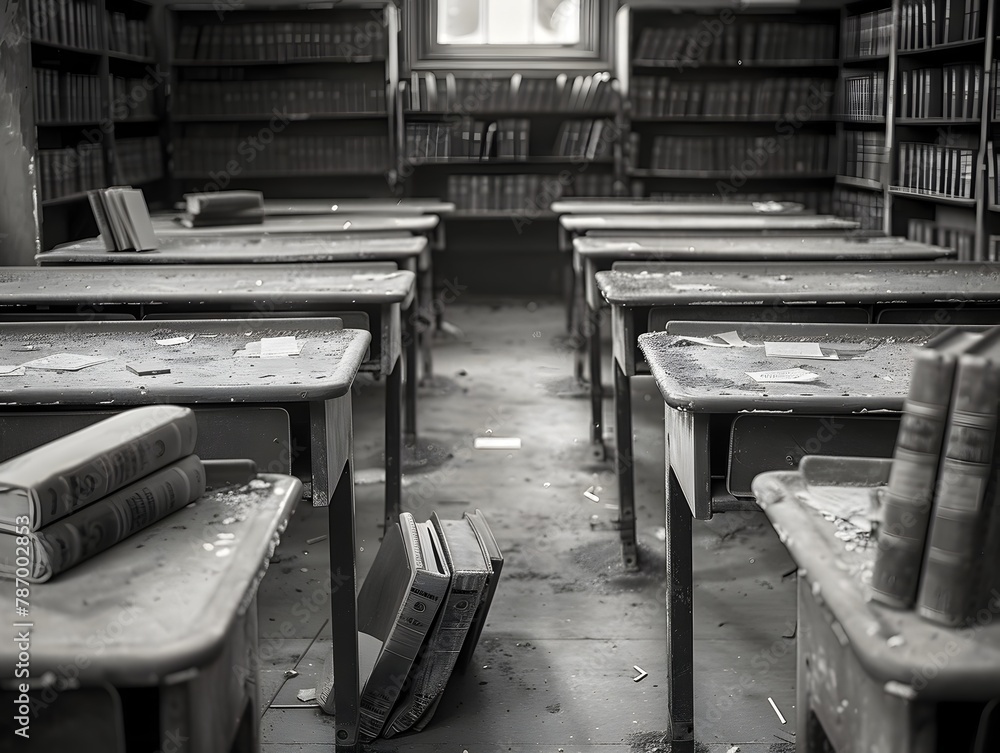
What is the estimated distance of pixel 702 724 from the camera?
1.97m

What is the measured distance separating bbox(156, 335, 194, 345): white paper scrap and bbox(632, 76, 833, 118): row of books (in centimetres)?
554

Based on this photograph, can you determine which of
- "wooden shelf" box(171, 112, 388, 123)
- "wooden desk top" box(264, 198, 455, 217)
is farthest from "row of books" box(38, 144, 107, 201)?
"wooden shelf" box(171, 112, 388, 123)

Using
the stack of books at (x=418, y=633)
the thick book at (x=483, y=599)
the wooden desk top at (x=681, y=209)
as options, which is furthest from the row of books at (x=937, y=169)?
the stack of books at (x=418, y=633)

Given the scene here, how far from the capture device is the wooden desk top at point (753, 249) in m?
3.31

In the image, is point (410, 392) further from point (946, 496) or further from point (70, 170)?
point (946, 496)

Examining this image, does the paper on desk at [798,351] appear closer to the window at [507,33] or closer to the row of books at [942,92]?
the row of books at [942,92]

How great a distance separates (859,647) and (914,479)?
0.14 m

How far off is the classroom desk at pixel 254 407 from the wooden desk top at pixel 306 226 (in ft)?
7.84

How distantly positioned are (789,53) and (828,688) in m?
6.75

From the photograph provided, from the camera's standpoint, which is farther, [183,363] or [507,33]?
[507,33]

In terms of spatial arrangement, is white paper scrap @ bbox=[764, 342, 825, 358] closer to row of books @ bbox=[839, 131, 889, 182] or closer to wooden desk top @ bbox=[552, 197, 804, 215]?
wooden desk top @ bbox=[552, 197, 804, 215]

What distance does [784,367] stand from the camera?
5.92ft

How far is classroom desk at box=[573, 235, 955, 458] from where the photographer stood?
3.31m

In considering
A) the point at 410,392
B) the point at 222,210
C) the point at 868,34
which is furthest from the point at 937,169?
the point at 222,210
